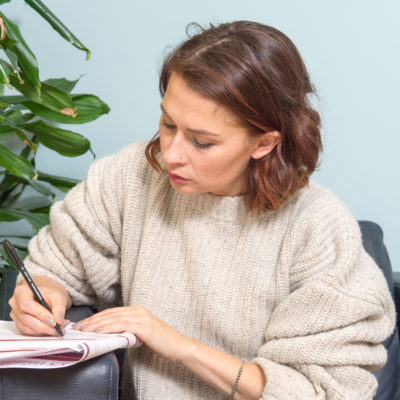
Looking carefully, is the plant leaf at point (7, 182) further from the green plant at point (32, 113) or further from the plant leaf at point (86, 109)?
the plant leaf at point (86, 109)

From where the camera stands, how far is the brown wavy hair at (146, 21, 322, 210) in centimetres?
104

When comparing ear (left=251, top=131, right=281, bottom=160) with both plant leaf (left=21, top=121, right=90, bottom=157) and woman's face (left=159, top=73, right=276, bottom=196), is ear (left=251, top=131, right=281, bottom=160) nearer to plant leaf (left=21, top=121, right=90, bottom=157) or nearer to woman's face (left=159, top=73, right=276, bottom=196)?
woman's face (left=159, top=73, right=276, bottom=196)

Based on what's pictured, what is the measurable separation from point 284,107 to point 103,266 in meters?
0.52

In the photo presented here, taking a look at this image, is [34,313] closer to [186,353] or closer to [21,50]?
[186,353]

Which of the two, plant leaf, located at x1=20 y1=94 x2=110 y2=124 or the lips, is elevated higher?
the lips

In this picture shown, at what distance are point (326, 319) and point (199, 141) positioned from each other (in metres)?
0.38

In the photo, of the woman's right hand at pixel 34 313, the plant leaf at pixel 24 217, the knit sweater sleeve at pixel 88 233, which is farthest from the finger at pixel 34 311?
the plant leaf at pixel 24 217

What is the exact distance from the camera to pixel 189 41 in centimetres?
114

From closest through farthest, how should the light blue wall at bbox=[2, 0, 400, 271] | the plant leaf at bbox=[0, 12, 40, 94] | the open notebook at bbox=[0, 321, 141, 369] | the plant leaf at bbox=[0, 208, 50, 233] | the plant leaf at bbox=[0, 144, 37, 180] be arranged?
1. the open notebook at bbox=[0, 321, 141, 369]
2. the plant leaf at bbox=[0, 12, 40, 94]
3. the plant leaf at bbox=[0, 144, 37, 180]
4. the plant leaf at bbox=[0, 208, 50, 233]
5. the light blue wall at bbox=[2, 0, 400, 271]

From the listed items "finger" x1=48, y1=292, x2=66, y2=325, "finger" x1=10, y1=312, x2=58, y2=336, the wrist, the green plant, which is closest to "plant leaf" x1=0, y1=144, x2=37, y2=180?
the green plant

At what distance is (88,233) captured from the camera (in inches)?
51.2

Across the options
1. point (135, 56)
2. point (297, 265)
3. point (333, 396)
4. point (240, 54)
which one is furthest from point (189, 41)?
point (135, 56)

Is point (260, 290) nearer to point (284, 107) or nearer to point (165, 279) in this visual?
point (165, 279)

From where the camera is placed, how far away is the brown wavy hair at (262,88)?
104 centimetres
